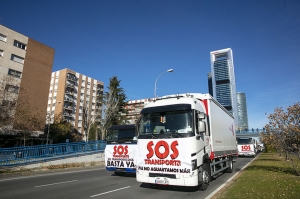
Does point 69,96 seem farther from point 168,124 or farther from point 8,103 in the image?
point 168,124

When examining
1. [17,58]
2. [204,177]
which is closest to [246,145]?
[204,177]

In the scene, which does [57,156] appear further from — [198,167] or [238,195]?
[238,195]

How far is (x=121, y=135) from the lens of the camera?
11.6 meters

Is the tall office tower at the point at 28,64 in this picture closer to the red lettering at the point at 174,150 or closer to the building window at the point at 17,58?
the building window at the point at 17,58

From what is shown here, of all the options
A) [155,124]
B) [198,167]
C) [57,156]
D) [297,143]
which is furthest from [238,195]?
[57,156]

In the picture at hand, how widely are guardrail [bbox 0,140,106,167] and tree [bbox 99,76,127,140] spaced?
677 inches

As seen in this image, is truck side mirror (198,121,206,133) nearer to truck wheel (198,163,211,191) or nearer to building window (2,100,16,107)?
truck wheel (198,163,211,191)

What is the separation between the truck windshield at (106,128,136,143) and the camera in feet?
37.1

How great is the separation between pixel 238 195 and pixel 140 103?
98.6 metres

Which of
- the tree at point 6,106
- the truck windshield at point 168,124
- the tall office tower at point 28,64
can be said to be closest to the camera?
the truck windshield at point 168,124

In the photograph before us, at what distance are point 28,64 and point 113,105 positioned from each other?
20.0 metres

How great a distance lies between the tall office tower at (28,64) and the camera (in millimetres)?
37031

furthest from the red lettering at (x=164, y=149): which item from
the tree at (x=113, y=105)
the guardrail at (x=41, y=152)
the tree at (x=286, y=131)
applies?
the tree at (x=113, y=105)

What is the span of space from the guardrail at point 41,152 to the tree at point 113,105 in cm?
1719
